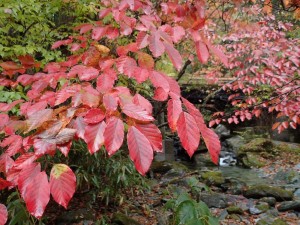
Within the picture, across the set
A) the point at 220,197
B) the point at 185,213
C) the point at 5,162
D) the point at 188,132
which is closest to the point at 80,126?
the point at 188,132

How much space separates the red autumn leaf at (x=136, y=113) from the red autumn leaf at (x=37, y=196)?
1.31 feet

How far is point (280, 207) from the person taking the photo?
5.57 meters

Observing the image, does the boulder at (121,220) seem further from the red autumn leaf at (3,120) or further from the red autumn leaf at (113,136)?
the red autumn leaf at (113,136)

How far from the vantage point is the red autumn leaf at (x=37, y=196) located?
101 centimetres

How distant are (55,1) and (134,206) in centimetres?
346

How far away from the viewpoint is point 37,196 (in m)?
1.03

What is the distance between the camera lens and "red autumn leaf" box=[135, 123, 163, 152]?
1.10 m

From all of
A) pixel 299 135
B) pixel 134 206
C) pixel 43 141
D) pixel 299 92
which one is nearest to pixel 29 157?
pixel 43 141

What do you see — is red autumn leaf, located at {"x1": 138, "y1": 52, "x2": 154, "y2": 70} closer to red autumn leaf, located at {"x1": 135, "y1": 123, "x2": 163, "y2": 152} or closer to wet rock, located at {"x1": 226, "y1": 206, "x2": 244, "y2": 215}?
red autumn leaf, located at {"x1": 135, "y1": 123, "x2": 163, "y2": 152}

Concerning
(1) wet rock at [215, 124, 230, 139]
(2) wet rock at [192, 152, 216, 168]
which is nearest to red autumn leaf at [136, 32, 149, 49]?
(2) wet rock at [192, 152, 216, 168]

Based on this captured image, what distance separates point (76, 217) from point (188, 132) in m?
3.60

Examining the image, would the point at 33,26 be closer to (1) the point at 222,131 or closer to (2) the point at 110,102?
(2) the point at 110,102

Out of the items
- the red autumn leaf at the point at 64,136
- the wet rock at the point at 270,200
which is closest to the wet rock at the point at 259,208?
the wet rock at the point at 270,200

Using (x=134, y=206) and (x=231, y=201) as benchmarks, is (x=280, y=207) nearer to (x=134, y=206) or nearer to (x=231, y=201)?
(x=231, y=201)
